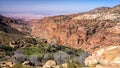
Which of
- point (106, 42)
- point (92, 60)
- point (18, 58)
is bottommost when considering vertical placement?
point (106, 42)

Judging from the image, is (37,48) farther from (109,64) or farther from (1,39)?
(109,64)

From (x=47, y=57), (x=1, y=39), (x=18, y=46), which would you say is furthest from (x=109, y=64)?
(x=1, y=39)

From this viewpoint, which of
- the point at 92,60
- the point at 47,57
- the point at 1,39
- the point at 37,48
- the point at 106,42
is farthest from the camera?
the point at 106,42

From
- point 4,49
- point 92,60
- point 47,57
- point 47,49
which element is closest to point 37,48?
point 47,49

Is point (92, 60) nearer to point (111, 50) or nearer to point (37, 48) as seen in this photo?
point (111, 50)

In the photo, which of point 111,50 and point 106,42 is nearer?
point 111,50

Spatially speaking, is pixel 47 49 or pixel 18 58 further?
pixel 47 49

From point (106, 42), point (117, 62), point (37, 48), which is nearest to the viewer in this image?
point (117, 62)

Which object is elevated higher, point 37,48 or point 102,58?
point 102,58

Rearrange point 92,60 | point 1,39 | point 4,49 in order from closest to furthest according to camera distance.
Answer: point 92,60 < point 4,49 < point 1,39
